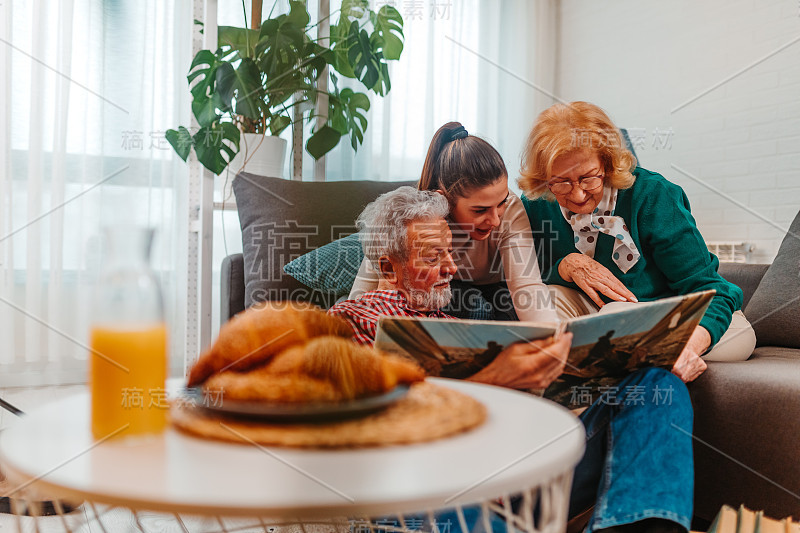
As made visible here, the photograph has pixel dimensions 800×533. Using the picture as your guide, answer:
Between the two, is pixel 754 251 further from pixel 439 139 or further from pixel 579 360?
pixel 579 360

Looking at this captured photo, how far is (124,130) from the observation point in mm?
2691

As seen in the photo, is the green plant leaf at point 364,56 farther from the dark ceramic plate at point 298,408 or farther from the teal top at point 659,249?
the dark ceramic plate at point 298,408

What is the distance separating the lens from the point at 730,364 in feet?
3.92

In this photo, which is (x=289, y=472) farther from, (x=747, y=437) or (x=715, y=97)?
(x=715, y=97)

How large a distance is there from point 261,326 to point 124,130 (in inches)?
95.7

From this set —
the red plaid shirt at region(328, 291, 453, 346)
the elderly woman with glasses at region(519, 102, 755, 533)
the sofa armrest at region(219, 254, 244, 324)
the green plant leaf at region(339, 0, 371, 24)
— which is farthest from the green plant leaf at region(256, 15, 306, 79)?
the red plaid shirt at region(328, 291, 453, 346)

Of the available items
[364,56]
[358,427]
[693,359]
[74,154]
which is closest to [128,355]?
[358,427]

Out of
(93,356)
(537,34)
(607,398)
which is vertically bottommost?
(607,398)

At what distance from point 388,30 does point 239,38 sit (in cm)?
53

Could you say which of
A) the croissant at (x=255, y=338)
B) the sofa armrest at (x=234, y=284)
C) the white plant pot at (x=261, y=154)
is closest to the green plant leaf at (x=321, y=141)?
the white plant pot at (x=261, y=154)

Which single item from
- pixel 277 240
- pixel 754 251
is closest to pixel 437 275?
pixel 277 240

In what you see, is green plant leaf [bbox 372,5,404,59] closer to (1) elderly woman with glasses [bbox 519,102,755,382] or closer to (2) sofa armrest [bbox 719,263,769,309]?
(1) elderly woman with glasses [bbox 519,102,755,382]

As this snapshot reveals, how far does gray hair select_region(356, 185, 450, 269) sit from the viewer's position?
119 centimetres

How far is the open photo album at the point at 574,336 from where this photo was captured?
0.78 metres
